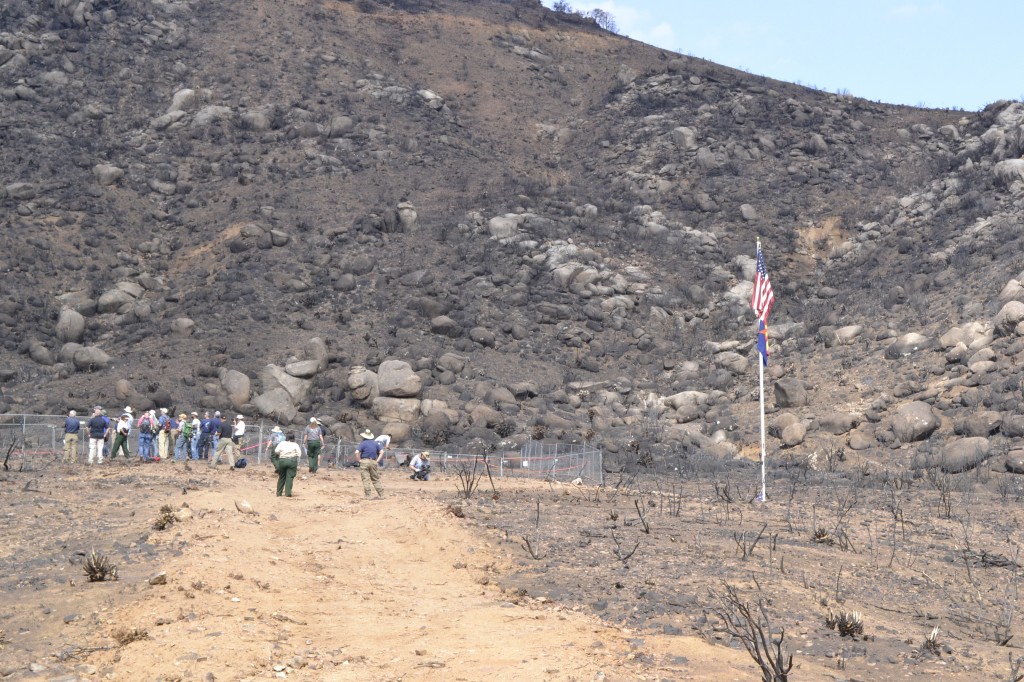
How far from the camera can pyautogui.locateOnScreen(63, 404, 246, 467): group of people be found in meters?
25.1

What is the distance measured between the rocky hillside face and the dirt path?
18.1m

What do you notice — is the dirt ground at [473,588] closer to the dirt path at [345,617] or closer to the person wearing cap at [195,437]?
the dirt path at [345,617]

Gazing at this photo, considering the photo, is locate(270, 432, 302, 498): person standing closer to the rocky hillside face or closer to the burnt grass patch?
the burnt grass patch

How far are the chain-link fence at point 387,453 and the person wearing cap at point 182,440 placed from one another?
1.51 meters

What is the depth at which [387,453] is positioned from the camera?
99.9 feet

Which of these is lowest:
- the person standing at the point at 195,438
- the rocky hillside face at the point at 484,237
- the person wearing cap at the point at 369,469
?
the person wearing cap at the point at 369,469

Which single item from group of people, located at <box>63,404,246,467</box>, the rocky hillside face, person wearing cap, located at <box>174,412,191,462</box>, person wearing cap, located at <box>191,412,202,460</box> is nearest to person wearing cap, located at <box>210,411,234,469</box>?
group of people, located at <box>63,404,246,467</box>

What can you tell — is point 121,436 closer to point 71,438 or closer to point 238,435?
point 71,438

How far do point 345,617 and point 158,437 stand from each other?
60.6ft

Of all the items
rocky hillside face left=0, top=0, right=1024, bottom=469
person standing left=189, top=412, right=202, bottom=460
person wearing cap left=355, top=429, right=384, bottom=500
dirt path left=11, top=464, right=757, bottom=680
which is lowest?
dirt path left=11, top=464, right=757, bottom=680

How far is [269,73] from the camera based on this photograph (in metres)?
56.6

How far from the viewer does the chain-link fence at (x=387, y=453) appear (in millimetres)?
26297

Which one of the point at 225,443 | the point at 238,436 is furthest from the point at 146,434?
the point at 225,443

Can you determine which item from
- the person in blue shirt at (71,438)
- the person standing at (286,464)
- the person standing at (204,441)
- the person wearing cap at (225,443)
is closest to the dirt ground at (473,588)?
the person standing at (286,464)
